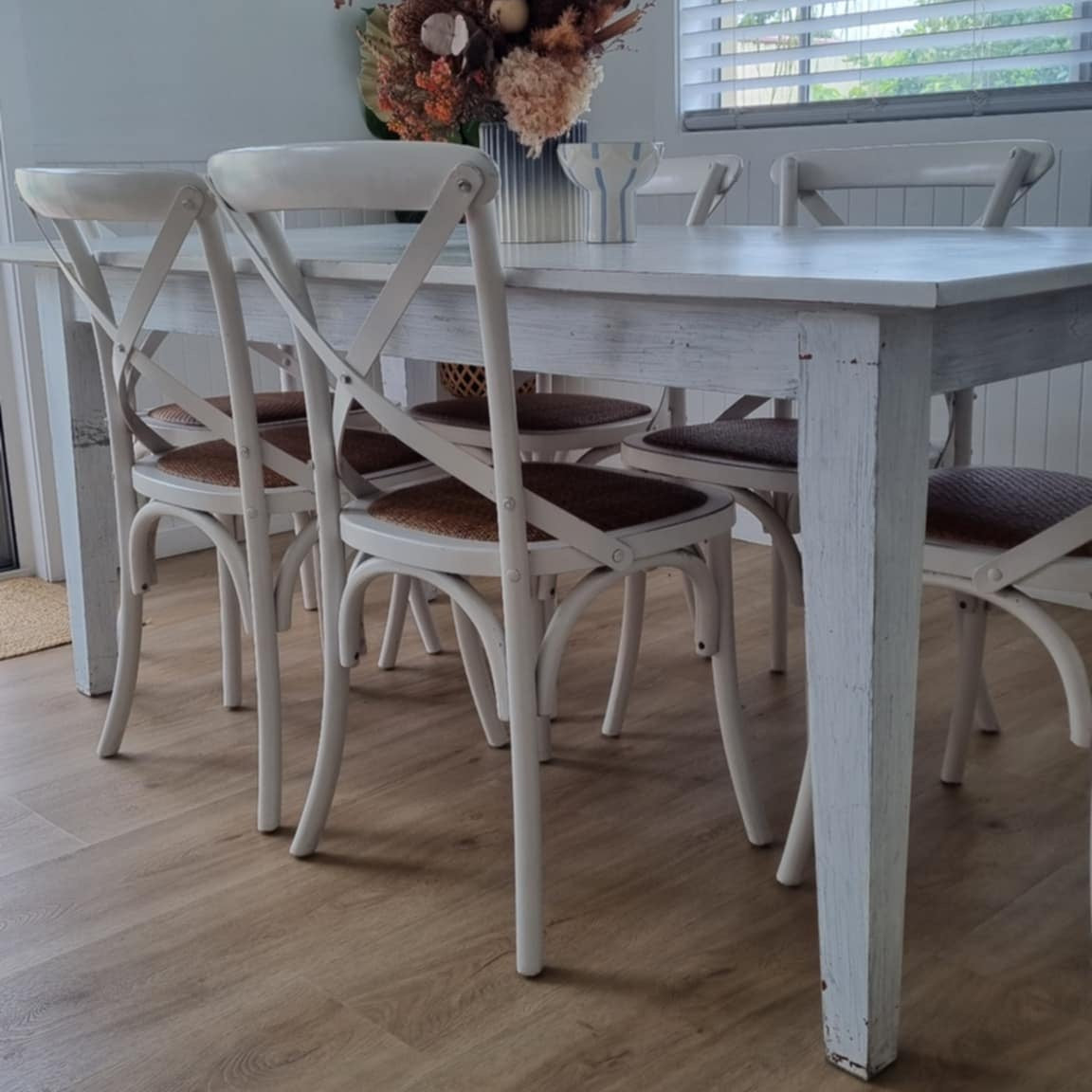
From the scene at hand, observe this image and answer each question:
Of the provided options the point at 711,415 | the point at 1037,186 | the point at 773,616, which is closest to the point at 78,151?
the point at 711,415

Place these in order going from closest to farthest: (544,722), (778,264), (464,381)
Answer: (778,264)
(544,722)
(464,381)

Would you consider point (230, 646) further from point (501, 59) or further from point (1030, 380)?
point (1030, 380)

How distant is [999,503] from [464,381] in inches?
81.4

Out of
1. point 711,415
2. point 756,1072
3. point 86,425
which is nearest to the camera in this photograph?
point 756,1072

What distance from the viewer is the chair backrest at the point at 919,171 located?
85.2 inches

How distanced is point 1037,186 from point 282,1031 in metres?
2.17

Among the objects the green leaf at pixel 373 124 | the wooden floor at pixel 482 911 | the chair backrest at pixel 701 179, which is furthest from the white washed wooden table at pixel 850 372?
the green leaf at pixel 373 124

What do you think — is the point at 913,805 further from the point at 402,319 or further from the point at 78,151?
the point at 78,151

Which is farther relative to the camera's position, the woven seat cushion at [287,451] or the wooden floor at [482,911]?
the woven seat cushion at [287,451]

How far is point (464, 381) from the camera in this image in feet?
11.5

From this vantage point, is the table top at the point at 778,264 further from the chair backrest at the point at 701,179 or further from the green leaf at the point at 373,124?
the green leaf at the point at 373,124

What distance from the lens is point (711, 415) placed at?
11.4ft

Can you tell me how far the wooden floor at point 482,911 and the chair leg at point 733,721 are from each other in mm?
49

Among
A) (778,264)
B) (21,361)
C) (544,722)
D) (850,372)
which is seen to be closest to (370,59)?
(21,361)
